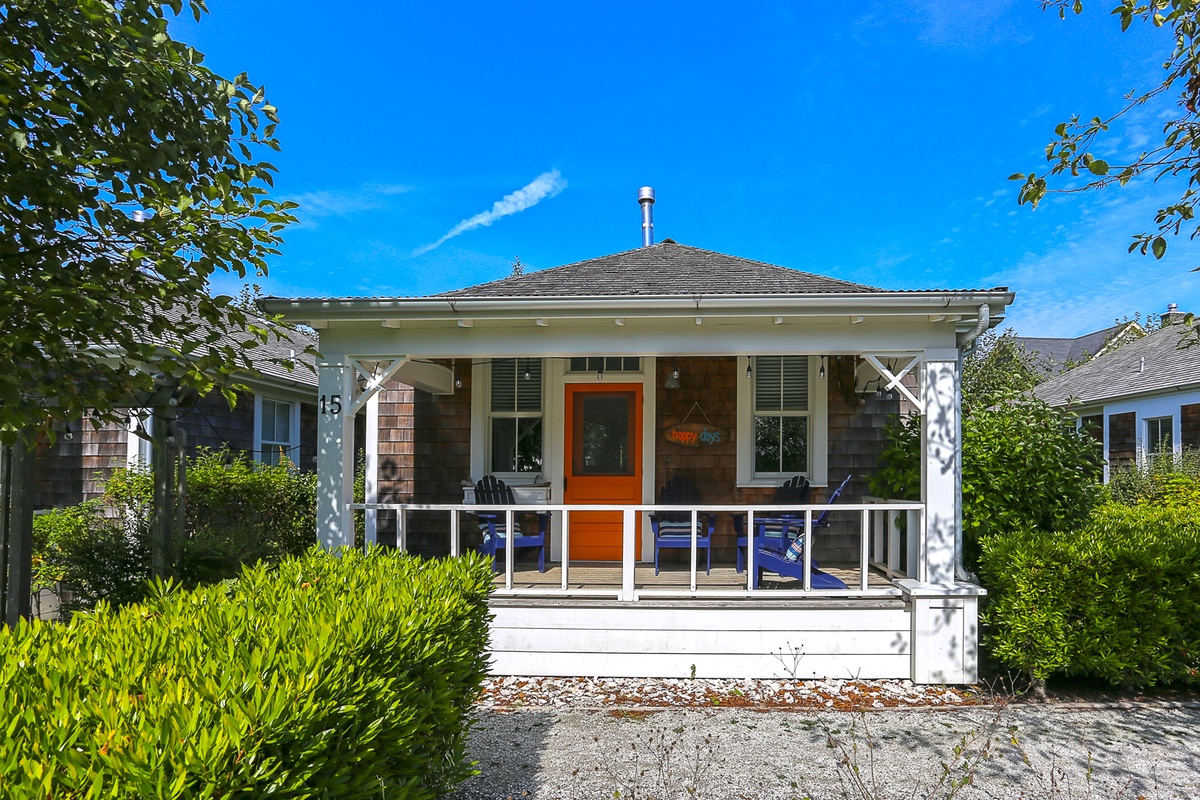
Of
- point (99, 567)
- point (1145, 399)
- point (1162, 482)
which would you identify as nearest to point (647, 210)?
point (99, 567)

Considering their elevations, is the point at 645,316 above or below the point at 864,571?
above

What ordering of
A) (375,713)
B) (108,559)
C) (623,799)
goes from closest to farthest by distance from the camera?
(375,713) → (623,799) → (108,559)

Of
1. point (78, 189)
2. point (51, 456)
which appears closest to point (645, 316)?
point (78, 189)

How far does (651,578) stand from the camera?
22.2ft

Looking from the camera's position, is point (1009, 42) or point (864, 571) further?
point (1009, 42)

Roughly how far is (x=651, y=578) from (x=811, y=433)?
2.60 m

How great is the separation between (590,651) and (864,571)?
2350mm

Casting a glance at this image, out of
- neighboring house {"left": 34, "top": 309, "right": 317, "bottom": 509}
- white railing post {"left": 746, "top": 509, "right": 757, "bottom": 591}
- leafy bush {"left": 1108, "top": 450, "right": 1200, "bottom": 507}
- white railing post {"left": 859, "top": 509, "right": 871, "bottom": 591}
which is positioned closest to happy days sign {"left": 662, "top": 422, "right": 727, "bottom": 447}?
white railing post {"left": 746, "top": 509, "right": 757, "bottom": 591}

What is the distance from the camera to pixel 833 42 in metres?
9.24

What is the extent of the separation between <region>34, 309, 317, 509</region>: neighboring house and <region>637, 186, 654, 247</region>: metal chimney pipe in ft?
17.7

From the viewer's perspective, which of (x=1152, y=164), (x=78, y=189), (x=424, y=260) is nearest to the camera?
(x=78, y=189)

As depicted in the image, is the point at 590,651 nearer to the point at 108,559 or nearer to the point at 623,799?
the point at 623,799

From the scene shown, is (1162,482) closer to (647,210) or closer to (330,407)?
(647,210)

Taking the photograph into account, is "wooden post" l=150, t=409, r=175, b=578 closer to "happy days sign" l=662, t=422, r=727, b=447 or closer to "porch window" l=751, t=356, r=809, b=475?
"happy days sign" l=662, t=422, r=727, b=447
